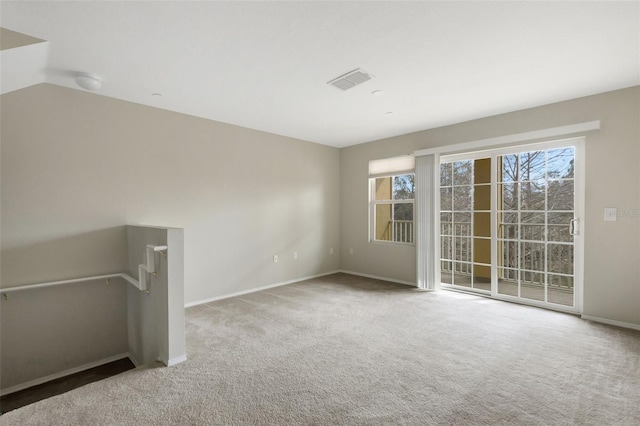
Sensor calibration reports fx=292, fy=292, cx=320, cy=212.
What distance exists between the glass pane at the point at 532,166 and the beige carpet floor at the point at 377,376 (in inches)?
68.6

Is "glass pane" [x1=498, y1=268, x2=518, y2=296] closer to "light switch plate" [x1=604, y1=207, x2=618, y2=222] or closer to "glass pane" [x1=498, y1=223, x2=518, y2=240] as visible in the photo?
"glass pane" [x1=498, y1=223, x2=518, y2=240]

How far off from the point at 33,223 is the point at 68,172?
590mm

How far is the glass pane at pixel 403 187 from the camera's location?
16.9 feet

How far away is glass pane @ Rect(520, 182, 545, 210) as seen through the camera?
3826 mm

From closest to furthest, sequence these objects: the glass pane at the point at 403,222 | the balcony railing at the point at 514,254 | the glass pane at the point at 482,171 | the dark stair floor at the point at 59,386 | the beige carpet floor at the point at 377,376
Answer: the beige carpet floor at the point at 377,376 < the dark stair floor at the point at 59,386 < the balcony railing at the point at 514,254 < the glass pane at the point at 482,171 < the glass pane at the point at 403,222

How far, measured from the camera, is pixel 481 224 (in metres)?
4.43

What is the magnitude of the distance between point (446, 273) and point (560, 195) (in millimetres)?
1901

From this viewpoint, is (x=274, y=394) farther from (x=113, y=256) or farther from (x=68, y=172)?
(x=68, y=172)

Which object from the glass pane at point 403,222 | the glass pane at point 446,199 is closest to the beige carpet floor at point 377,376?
the glass pane at point 446,199

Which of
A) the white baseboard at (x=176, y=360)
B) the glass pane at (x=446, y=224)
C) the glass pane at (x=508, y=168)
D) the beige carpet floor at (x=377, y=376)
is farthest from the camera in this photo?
the glass pane at (x=446, y=224)

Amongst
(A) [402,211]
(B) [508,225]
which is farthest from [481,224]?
(A) [402,211]

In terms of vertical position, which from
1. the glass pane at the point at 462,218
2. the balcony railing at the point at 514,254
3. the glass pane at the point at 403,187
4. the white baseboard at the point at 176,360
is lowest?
the white baseboard at the point at 176,360

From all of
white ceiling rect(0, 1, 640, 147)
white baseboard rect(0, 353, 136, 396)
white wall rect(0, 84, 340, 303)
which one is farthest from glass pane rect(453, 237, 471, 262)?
white baseboard rect(0, 353, 136, 396)

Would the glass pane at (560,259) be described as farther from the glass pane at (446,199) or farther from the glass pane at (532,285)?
the glass pane at (446,199)
